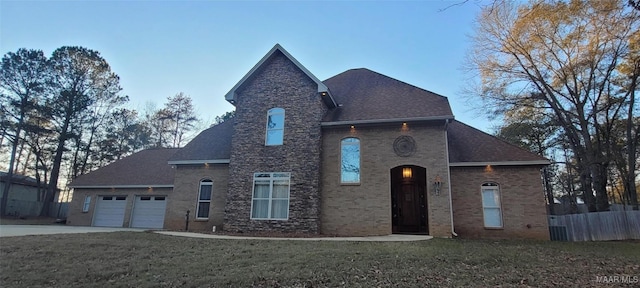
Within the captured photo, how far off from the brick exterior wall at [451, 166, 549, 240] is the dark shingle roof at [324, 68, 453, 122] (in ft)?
9.58

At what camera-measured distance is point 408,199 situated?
14586 millimetres

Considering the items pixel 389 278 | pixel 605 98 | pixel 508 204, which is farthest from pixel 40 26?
pixel 605 98

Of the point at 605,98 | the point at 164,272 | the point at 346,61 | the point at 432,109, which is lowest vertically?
the point at 164,272

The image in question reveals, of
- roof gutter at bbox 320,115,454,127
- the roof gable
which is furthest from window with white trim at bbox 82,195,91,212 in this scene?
roof gutter at bbox 320,115,454,127

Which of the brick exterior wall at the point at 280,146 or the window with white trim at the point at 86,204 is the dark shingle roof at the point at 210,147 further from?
the window with white trim at the point at 86,204

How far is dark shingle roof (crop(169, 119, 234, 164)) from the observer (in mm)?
15641

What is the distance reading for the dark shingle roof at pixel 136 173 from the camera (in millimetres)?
18953

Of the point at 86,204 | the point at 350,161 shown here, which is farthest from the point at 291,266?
the point at 86,204

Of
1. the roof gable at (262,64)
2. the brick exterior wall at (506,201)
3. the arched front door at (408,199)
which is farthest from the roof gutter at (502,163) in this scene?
the roof gable at (262,64)

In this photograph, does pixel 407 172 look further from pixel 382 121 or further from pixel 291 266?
pixel 291 266

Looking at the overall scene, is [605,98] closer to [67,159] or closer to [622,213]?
[622,213]

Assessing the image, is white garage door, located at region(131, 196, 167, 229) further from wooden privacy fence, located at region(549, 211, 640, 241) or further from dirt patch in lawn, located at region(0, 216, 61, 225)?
wooden privacy fence, located at region(549, 211, 640, 241)

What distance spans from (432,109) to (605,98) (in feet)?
40.5

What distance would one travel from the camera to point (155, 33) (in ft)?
46.8
